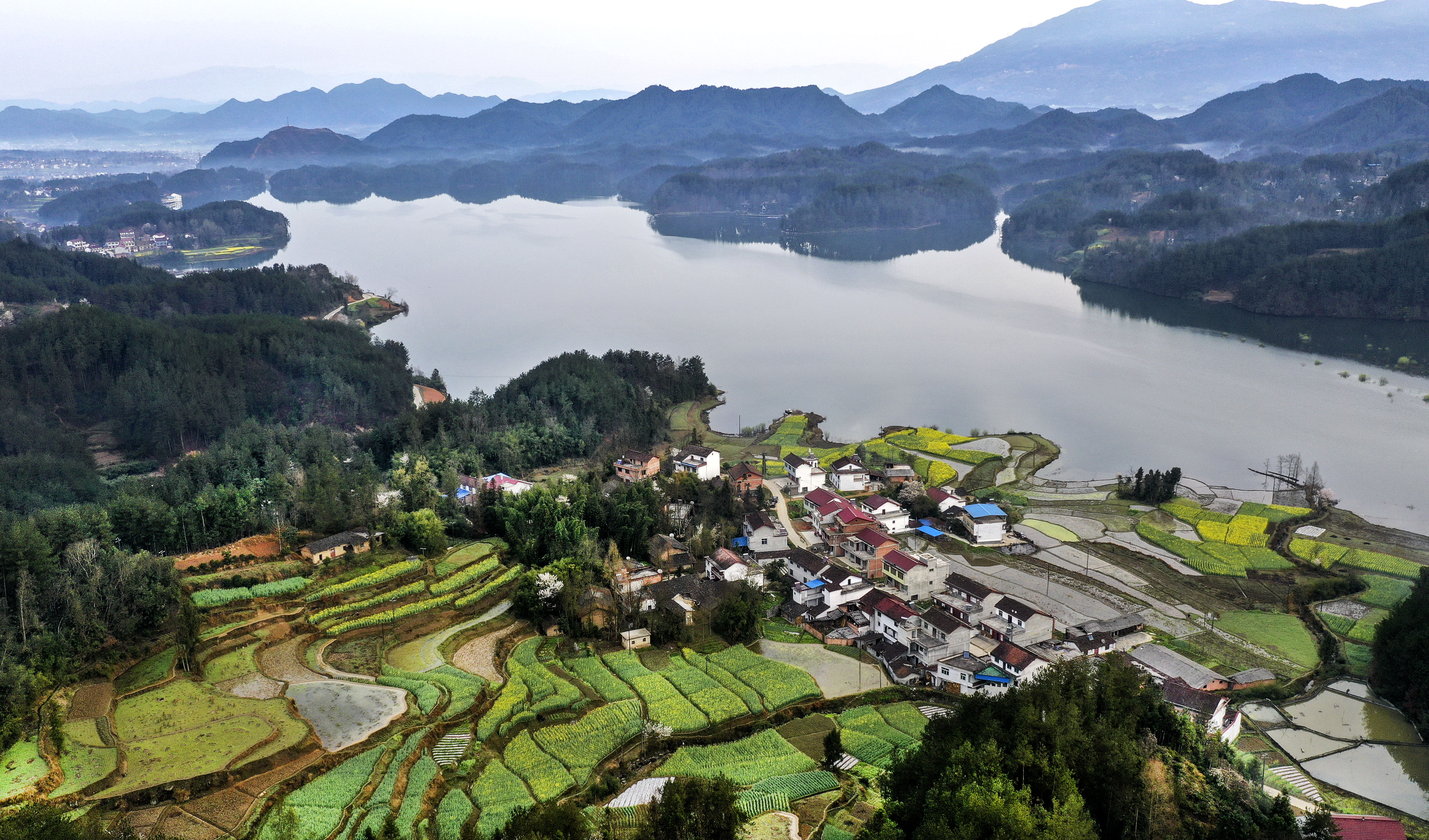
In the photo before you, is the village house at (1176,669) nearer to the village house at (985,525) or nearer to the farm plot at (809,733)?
the farm plot at (809,733)

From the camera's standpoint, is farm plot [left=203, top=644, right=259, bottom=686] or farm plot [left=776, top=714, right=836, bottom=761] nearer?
farm plot [left=776, top=714, right=836, bottom=761]

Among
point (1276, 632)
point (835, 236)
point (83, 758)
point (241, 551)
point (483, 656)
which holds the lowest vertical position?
point (1276, 632)

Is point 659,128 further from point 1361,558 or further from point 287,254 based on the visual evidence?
point 1361,558

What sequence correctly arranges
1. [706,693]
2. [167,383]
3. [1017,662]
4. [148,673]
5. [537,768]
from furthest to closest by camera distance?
[167,383]
[1017,662]
[706,693]
[148,673]
[537,768]

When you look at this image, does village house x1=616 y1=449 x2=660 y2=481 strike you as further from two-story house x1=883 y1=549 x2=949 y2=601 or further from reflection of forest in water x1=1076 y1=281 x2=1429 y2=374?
reflection of forest in water x1=1076 y1=281 x2=1429 y2=374

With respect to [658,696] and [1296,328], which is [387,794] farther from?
[1296,328]

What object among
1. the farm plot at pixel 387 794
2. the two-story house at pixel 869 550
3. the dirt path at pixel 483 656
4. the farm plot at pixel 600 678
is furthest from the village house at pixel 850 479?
the farm plot at pixel 387 794

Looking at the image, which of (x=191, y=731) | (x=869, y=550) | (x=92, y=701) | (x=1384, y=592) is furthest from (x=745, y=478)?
(x=92, y=701)

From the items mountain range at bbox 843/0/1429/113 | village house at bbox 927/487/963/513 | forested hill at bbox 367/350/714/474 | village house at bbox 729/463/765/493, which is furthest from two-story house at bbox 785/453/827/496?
mountain range at bbox 843/0/1429/113

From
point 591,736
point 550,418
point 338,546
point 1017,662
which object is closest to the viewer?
point 591,736
